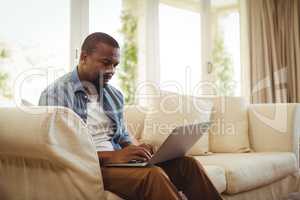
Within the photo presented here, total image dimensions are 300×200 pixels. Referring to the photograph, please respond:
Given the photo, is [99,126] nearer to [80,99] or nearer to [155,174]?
[80,99]

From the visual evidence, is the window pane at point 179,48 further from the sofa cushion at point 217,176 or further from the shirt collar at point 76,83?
the shirt collar at point 76,83

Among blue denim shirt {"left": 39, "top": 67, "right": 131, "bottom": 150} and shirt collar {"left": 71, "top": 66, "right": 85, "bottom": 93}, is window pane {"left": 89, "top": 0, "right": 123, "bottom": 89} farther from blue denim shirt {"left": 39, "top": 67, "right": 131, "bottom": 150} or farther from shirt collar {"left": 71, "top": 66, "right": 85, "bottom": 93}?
shirt collar {"left": 71, "top": 66, "right": 85, "bottom": 93}

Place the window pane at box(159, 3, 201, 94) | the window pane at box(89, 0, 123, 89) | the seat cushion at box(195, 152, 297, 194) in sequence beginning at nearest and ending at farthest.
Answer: the seat cushion at box(195, 152, 297, 194), the window pane at box(89, 0, 123, 89), the window pane at box(159, 3, 201, 94)

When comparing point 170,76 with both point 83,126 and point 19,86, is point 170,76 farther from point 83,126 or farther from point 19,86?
point 83,126

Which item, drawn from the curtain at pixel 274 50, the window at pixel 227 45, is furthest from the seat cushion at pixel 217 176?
the window at pixel 227 45

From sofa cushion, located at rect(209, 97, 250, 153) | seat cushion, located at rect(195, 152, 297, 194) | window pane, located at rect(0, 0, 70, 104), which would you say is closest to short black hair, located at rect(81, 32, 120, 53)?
seat cushion, located at rect(195, 152, 297, 194)

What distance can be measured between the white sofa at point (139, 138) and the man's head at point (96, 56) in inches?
15.8

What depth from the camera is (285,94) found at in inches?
164

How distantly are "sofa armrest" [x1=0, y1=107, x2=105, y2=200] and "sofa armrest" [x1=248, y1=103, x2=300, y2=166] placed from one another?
A: 71.5 inches

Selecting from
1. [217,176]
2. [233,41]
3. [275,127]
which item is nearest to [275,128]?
[275,127]

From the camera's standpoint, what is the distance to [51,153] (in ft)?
4.45

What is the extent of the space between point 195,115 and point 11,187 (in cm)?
154

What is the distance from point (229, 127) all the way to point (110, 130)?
1.36 metres

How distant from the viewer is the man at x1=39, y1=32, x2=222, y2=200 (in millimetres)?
1449
